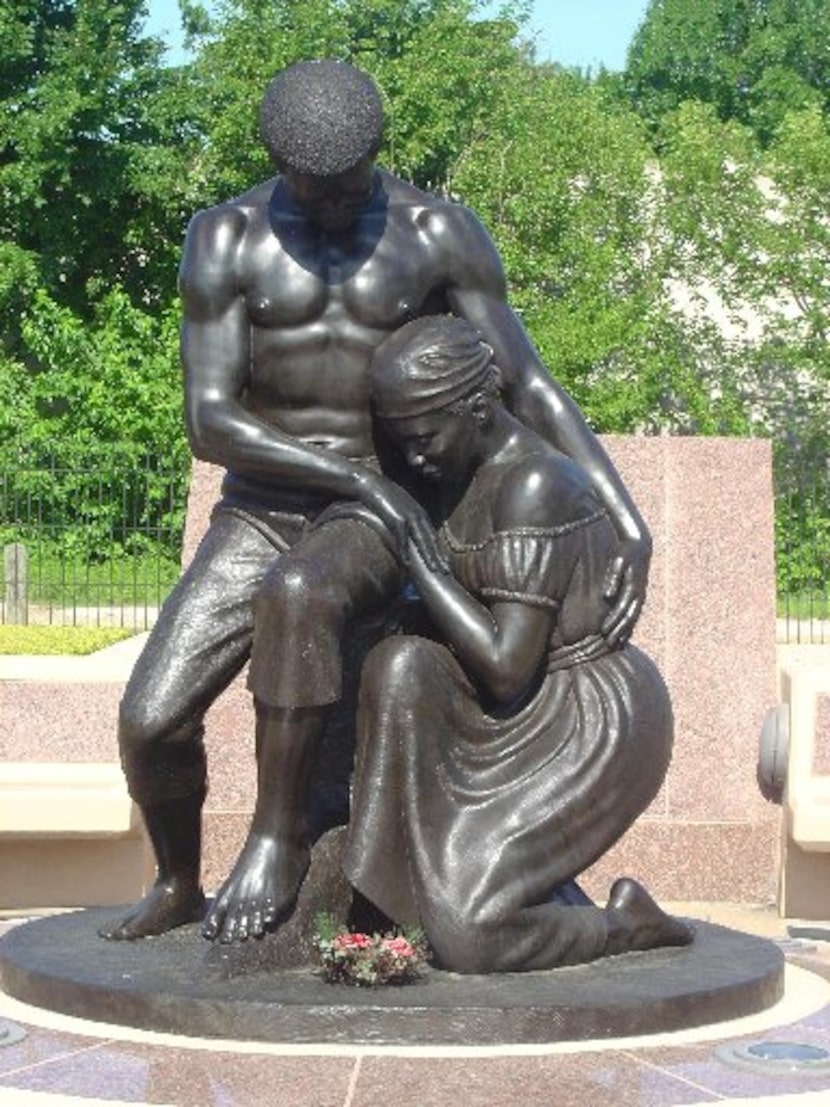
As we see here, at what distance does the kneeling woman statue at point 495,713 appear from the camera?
20.1ft

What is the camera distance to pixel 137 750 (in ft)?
20.9

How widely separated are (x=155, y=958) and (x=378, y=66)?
77.0 feet

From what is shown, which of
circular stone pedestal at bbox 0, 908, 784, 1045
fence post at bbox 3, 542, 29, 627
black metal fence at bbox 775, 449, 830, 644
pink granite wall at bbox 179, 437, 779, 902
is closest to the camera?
circular stone pedestal at bbox 0, 908, 784, 1045

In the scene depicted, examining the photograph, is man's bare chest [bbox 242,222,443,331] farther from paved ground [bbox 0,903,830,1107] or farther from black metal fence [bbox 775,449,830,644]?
black metal fence [bbox 775,449,830,644]

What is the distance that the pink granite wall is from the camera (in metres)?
9.38

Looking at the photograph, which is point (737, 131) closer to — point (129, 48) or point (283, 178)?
point (129, 48)

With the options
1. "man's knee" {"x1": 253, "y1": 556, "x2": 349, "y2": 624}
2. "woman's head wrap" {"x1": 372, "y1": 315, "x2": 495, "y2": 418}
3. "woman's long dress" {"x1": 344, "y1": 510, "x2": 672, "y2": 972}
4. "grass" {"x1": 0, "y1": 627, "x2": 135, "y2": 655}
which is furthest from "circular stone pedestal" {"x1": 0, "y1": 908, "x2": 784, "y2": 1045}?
"grass" {"x1": 0, "y1": 627, "x2": 135, "y2": 655}

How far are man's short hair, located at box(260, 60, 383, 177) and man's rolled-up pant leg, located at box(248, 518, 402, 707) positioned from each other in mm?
990

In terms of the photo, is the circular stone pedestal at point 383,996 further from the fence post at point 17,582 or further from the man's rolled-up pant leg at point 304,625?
the fence post at point 17,582

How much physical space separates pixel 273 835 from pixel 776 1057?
137 cm

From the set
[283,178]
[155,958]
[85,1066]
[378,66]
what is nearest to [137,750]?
[155,958]

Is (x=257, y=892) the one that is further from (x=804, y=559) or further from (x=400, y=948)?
(x=804, y=559)

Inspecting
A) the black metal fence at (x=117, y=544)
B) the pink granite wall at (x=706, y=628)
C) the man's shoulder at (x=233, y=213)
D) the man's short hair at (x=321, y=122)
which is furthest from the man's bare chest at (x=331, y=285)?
the black metal fence at (x=117, y=544)

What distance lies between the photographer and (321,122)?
6234mm
